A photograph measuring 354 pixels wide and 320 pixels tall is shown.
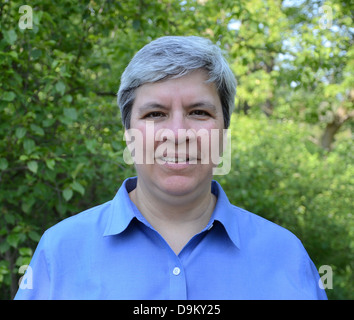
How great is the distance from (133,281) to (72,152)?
6.31 feet

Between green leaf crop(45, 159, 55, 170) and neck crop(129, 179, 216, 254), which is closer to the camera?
neck crop(129, 179, 216, 254)

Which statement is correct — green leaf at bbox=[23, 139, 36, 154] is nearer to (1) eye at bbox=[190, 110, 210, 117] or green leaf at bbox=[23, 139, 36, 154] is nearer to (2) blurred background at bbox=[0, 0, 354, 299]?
(2) blurred background at bbox=[0, 0, 354, 299]

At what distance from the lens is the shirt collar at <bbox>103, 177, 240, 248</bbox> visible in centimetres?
167

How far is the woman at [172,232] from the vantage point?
62.8 inches

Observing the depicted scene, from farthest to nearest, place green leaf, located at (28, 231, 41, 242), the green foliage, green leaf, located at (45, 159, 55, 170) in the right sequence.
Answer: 1. the green foliage
2. green leaf, located at (28, 231, 41, 242)
3. green leaf, located at (45, 159, 55, 170)

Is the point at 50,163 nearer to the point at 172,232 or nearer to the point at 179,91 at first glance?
the point at 172,232

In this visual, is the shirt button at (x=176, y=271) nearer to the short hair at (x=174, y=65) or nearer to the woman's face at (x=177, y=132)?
the woman's face at (x=177, y=132)

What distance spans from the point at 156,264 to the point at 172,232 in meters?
0.16

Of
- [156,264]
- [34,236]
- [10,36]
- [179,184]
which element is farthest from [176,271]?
[10,36]

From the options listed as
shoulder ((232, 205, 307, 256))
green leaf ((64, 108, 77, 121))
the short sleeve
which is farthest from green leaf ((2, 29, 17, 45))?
shoulder ((232, 205, 307, 256))

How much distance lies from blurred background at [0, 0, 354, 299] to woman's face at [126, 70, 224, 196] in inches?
41.0

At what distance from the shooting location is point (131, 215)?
170 centimetres
